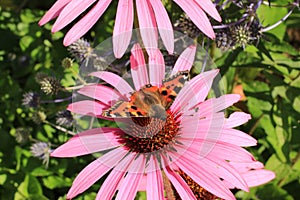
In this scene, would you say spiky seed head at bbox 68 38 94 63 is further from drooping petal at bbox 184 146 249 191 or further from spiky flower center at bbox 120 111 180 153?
drooping petal at bbox 184 146 249 191

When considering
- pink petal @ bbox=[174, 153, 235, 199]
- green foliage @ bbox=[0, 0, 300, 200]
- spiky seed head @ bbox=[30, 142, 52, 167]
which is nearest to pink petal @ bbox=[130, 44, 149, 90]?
pink petal @ bbox=[174, 153, 235, 199]

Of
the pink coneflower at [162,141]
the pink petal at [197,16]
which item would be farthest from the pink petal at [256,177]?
the pink petal at [197,16]

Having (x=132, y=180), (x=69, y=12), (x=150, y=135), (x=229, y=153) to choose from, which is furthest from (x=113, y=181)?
(x=69, y=12)

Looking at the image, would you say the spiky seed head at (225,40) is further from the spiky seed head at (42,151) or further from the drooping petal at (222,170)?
the spiky seed head at (42,151)

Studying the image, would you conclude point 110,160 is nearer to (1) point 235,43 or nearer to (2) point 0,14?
(1) point 235,43

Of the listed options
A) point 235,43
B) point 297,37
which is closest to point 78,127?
point 235,43

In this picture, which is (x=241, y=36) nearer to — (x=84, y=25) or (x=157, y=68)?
(x=157, y=68)
